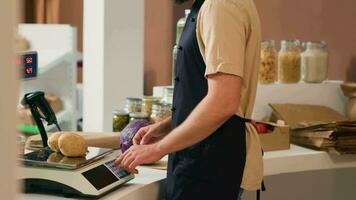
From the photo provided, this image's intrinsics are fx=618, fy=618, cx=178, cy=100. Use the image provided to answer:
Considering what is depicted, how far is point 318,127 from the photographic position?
232 cm

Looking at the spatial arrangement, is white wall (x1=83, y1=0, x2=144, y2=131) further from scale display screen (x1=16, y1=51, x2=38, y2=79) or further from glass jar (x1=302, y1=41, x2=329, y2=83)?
scale display screen (x1=16, y1=51, x2=38, y2=79)

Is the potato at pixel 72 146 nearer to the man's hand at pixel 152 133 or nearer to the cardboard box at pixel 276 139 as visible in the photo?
the man's hand at pixel 152 133

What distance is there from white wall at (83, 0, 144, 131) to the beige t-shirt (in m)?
1.26

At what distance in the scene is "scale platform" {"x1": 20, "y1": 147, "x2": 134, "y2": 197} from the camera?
1.44 metres

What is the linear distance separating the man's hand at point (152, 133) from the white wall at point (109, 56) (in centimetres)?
101

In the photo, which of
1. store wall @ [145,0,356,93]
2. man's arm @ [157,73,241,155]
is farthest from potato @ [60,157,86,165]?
store wall @ [145,0,356,93]

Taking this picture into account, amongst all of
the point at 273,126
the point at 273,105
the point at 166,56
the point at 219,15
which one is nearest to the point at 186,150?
the point at 219,15

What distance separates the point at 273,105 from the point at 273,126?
0.28 metres

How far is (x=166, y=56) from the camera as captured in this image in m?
3.24

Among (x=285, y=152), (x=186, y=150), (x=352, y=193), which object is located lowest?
(x=352, y=193)

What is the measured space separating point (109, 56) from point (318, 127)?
986mm

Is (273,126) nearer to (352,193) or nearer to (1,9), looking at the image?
(352,193)

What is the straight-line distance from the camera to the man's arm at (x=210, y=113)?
4.68ft

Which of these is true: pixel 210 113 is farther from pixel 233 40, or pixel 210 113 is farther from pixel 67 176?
pixel 67 176
